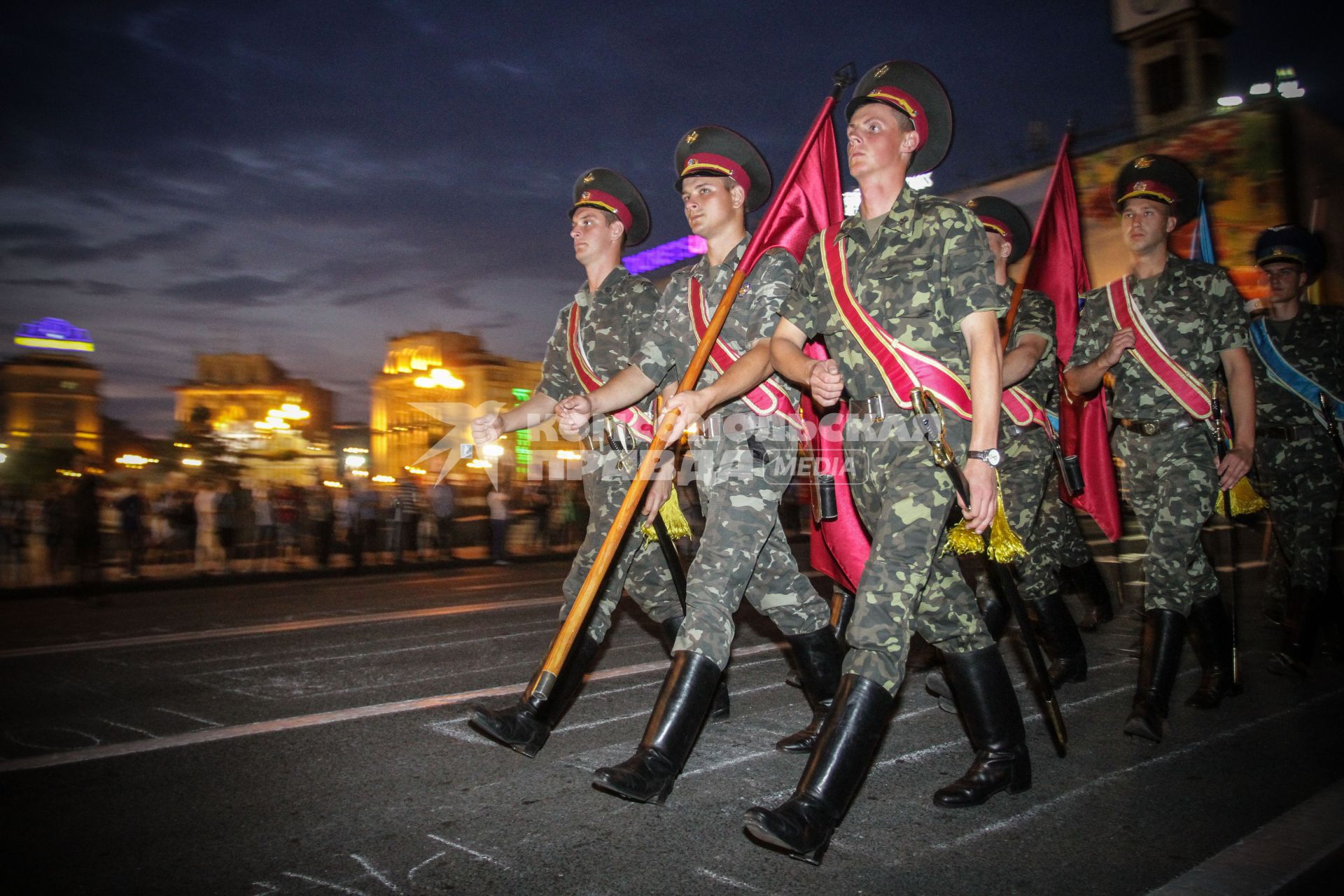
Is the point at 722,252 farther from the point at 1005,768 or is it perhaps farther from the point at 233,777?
the point at 233,777

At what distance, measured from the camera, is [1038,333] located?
16.5 ft

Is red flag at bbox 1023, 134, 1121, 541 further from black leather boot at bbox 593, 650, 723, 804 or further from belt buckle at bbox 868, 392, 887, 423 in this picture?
black leather boot at bbox 593, 650, 723, 804

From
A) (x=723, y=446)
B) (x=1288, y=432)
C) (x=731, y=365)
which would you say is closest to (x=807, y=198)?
(x=731, y=365)

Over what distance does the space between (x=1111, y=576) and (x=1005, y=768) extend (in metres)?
7.71

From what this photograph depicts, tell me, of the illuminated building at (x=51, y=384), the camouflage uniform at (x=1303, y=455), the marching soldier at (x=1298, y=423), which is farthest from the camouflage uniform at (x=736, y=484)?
the illuminated building at (x=51, y=384)

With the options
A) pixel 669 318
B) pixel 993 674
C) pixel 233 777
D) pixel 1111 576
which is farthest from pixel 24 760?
pixel 1111 576

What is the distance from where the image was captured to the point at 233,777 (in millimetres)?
3711

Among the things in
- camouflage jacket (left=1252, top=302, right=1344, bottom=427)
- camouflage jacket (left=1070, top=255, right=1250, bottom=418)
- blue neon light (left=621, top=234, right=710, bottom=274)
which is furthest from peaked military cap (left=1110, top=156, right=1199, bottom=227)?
blue neon light (left=621, top=234, right=710, bottom=274)

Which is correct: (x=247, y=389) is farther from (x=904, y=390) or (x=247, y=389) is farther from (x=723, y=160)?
(x=904, y=390)

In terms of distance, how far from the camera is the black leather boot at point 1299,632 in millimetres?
5211

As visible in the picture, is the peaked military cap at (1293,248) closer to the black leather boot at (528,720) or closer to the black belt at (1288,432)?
the black belt at (1288,432)

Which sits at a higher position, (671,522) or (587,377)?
(587,377)

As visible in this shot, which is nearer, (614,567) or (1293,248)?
(614,567)

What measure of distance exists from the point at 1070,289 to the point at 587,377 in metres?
2.85
